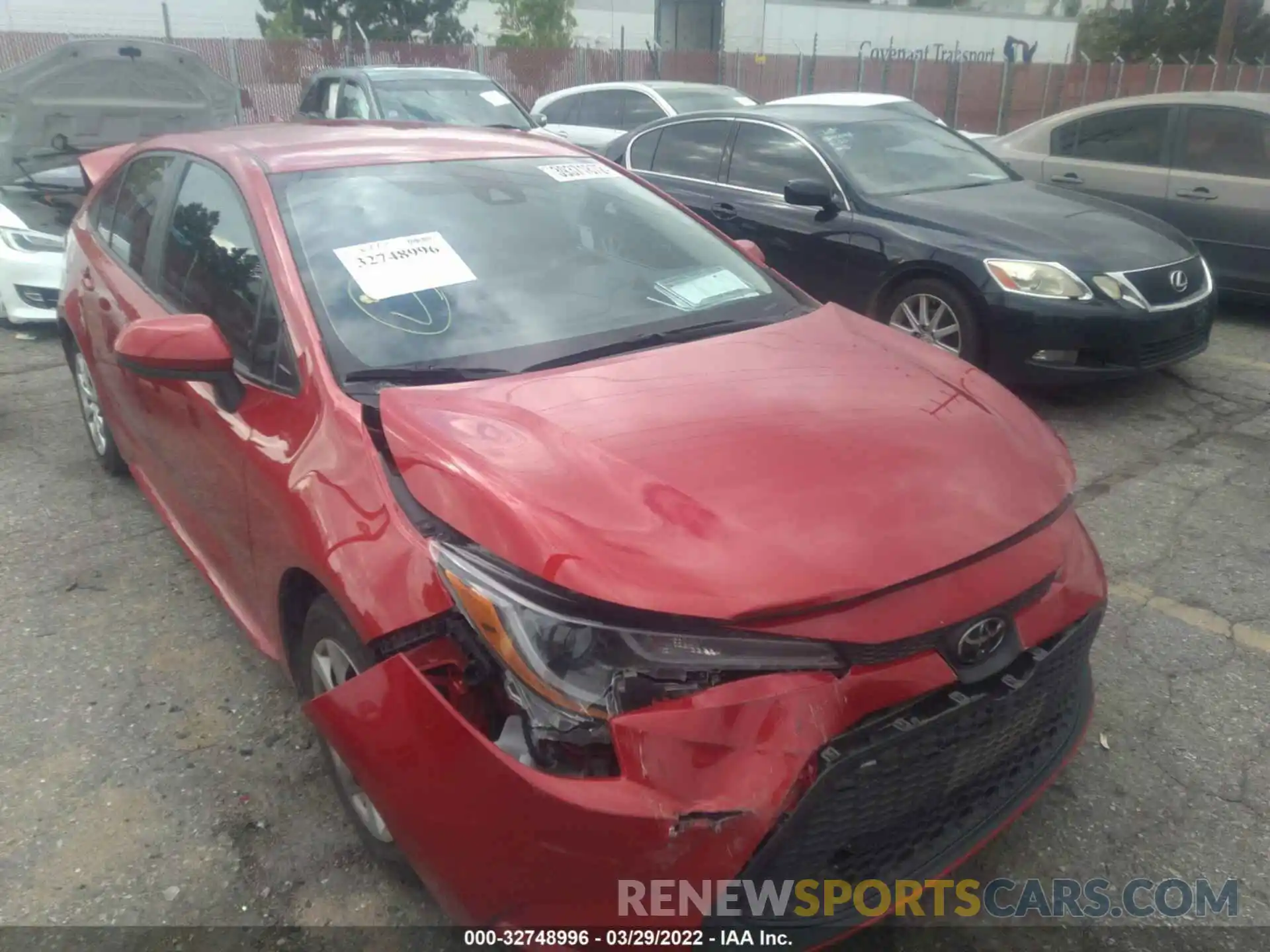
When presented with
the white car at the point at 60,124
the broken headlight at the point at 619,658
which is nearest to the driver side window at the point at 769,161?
the white car at the point at 60,124

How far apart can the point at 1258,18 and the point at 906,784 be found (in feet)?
118

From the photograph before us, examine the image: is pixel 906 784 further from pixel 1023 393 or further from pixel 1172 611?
pixel 1023 393

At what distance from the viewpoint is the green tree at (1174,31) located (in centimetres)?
2820

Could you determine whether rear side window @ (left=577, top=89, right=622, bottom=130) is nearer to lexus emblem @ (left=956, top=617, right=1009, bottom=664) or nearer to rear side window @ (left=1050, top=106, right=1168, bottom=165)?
rear side window @ (left=1050, top=106, right=1168, bottom=165)

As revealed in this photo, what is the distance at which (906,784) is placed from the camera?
1.78m

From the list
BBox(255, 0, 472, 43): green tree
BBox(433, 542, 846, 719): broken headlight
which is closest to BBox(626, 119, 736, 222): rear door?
BBox(433, 542, 846, 719): broken headlight

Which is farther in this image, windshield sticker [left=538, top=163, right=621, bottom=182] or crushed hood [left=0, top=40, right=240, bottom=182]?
crushed hood [left=0, top=40, right=240, bottom=182]

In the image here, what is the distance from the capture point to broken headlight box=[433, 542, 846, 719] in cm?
166

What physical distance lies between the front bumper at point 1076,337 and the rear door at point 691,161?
212 centimetres

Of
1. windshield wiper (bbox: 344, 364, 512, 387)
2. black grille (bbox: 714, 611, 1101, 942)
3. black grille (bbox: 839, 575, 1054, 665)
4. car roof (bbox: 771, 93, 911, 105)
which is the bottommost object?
black grille (bbox: 714, 611, 1101, 942)

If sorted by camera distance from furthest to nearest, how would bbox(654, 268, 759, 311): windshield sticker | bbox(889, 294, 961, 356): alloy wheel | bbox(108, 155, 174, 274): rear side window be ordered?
bbox(889, 294, 961, 356): alloy wheel, bbox(108, 155, 174, 274): rear side window, bbox(654, 268, 759, 311): windshield sticker

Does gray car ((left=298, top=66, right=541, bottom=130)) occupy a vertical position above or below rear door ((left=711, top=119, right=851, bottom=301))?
above

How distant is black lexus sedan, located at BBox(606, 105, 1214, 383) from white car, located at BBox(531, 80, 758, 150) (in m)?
3.64

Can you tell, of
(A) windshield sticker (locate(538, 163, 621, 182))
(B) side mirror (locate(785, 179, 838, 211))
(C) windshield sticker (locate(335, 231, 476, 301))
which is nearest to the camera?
(C) windshield sticker (locate(335, 231, 476, 301))
